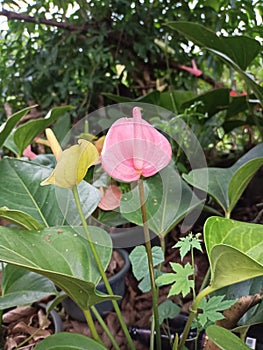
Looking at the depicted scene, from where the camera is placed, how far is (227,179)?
75cm

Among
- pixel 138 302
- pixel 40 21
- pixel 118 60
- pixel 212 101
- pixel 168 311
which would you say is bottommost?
pixel 138 302

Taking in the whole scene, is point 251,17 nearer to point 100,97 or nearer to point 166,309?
point 100,97

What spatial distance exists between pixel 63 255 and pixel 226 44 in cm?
57

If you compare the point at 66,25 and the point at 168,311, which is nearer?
the point at 168,311

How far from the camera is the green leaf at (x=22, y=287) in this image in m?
0.62

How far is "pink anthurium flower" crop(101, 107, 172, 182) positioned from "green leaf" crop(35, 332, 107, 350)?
0.65 feet

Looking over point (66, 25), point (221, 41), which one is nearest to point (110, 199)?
point (221, 41)

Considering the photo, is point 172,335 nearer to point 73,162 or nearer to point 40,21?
point 73,162

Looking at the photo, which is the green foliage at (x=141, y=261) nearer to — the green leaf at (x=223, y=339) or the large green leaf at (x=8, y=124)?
the green leaf at (x=223, y=339)

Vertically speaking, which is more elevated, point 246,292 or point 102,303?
point 246,292

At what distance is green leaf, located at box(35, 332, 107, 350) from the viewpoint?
494mm

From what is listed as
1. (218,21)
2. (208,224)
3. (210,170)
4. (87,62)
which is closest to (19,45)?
(87,62)

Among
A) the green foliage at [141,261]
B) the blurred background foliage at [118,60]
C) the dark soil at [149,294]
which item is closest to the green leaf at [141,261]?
the green foliage at [141,261]

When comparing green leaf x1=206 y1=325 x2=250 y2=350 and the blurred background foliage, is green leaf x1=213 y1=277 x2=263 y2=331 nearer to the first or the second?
green leaf x1=206 y1=325 x2=250 y2=350
